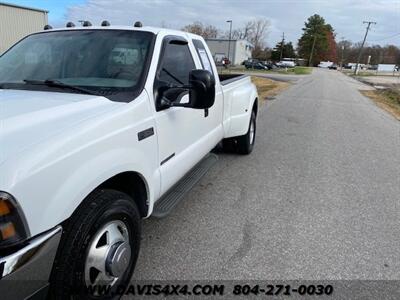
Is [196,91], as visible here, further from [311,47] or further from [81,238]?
[311,47]

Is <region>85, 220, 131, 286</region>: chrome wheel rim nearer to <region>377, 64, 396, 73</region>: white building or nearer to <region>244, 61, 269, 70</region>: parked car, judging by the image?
<region>244, 61, 269, 70</region>: parked car

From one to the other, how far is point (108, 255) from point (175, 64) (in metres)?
1.96

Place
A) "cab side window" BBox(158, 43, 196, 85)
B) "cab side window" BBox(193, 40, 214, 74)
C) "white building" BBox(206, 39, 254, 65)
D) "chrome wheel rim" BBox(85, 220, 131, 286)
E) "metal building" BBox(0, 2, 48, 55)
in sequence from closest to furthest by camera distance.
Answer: "chrome wheel rim" BBox(85, 220, 131, 286)
"cab side window" BBox(158, 43, 196, 85)
"cab side window" BBox(193, 40, 214, 74)
"metal building" BBox(0, 2, 48, 55)
"white building" BBox(206, 39, 254, 65)

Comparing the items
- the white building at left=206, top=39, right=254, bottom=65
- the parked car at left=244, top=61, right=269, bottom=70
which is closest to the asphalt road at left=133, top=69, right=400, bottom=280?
the parked car at left=244, top=61, right=269, bottom=70

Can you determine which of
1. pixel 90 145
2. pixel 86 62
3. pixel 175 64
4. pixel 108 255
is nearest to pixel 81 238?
pixel 108 255

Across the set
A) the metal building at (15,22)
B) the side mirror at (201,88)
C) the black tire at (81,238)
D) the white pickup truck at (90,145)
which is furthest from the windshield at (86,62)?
the metal building at (15,22)

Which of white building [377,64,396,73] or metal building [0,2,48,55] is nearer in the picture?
metal building [0,2,48,55]

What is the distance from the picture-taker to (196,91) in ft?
9.85

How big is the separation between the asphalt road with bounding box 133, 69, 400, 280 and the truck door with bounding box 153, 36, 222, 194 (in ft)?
2.10

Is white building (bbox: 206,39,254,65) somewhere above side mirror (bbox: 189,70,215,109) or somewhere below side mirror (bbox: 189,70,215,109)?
below

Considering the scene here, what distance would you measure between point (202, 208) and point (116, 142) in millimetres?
2192

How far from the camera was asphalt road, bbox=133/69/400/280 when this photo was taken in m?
3.26

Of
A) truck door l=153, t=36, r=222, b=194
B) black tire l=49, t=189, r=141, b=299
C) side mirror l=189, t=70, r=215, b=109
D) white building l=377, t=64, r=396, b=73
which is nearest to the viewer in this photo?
black tire l=49, t=189, r=141, b=299

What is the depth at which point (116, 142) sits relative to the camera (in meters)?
2.44
